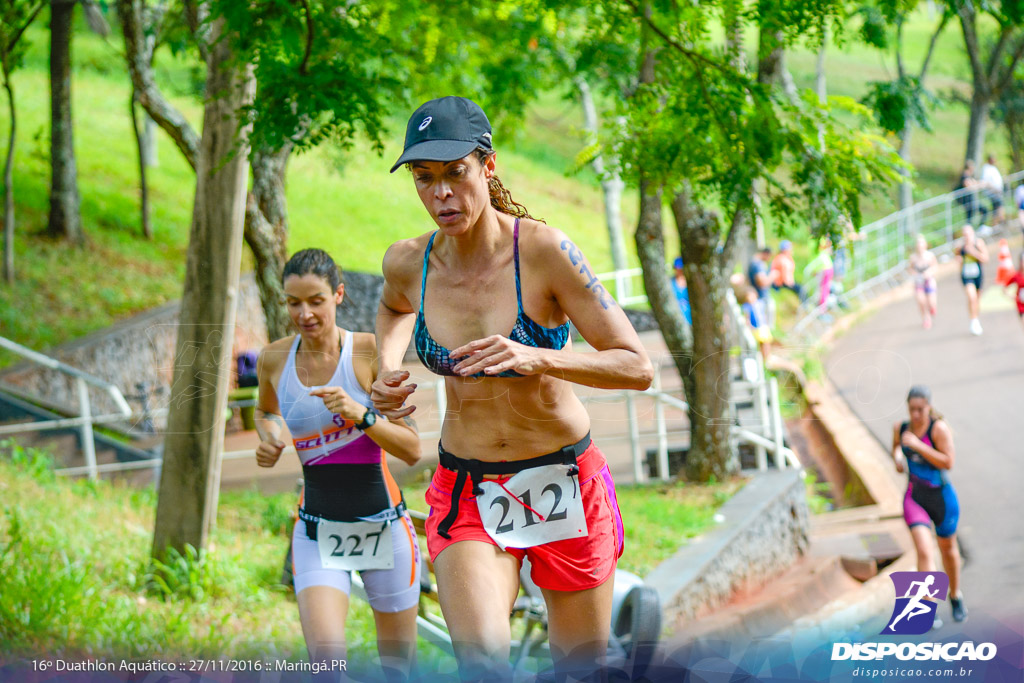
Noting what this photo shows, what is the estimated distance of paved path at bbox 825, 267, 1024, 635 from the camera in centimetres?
774

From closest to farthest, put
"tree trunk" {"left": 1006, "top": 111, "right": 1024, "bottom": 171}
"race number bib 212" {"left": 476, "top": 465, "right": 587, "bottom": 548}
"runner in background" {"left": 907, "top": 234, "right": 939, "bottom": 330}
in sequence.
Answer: "race number bib 212" {"left": 476, "top": 465, "right": 587, "bottom": 548}
"runner in background" {"left": 907, "top": 234, "right": 939, "bottom": 330}
"tree trunk" {"left": 1006, "top": 111, "right": 1024, "bottom": 171}

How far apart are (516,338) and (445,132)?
1.94 ft

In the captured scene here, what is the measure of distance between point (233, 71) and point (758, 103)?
2884mm

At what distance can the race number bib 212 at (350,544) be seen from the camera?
3.69m

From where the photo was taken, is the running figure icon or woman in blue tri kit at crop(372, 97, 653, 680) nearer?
woman in blue tri kit at crop(372, 97, 653, 680)

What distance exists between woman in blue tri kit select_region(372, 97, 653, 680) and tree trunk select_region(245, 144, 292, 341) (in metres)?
4.56

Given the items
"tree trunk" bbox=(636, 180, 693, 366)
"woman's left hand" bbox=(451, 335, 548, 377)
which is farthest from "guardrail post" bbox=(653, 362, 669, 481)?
"woman's left hand" bbox=(451, 335, 548, 377)

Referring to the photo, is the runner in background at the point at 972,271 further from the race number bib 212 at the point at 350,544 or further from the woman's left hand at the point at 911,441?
the race number bib 212 at the point at 350,544

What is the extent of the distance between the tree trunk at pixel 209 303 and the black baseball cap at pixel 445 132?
2762 mm

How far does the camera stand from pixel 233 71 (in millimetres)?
5453

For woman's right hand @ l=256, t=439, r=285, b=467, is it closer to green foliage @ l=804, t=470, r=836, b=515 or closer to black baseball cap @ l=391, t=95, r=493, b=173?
black baseball cap @ l=391, t=95, r=493, b=173

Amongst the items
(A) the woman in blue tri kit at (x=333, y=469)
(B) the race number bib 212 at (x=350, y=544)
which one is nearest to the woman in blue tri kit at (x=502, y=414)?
(A) the woman in blue tri kit at (x=333, y=469)

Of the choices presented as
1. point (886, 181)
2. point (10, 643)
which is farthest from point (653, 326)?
point (10, 643)

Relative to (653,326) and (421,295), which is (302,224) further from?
(421,295)
